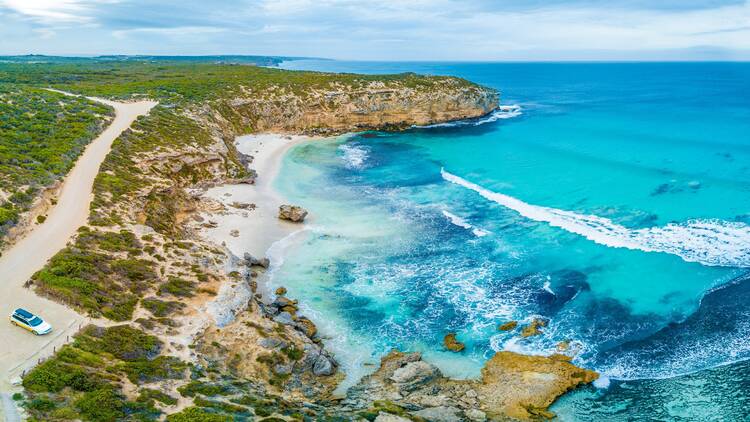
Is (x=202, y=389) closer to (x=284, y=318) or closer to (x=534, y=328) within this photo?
(x=284, y=318)

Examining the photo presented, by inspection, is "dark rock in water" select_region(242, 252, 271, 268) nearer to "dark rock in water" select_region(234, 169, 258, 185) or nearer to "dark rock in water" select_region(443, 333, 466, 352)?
"dark rock in water" select_region(443, 333, 466, 352)

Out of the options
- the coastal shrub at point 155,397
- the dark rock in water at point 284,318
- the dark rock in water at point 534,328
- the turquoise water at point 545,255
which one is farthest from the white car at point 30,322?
the dark rock in water at point 534,328

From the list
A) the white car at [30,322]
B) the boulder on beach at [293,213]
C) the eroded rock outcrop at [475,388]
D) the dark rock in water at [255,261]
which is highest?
the white car at [30,322]

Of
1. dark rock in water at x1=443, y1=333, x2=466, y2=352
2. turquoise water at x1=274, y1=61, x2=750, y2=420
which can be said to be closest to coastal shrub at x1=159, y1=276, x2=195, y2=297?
turquoise water at x1=274, y1=61, x2=750, y2=420

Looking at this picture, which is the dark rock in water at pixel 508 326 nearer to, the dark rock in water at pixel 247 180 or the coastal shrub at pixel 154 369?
the coastal shrub at pixel 154 369

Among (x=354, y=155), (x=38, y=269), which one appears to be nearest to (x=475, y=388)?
(x=38, y=269)

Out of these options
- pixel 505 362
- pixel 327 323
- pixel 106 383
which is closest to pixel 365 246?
pixel 327 323

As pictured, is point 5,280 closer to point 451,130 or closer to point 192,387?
point 192,387
